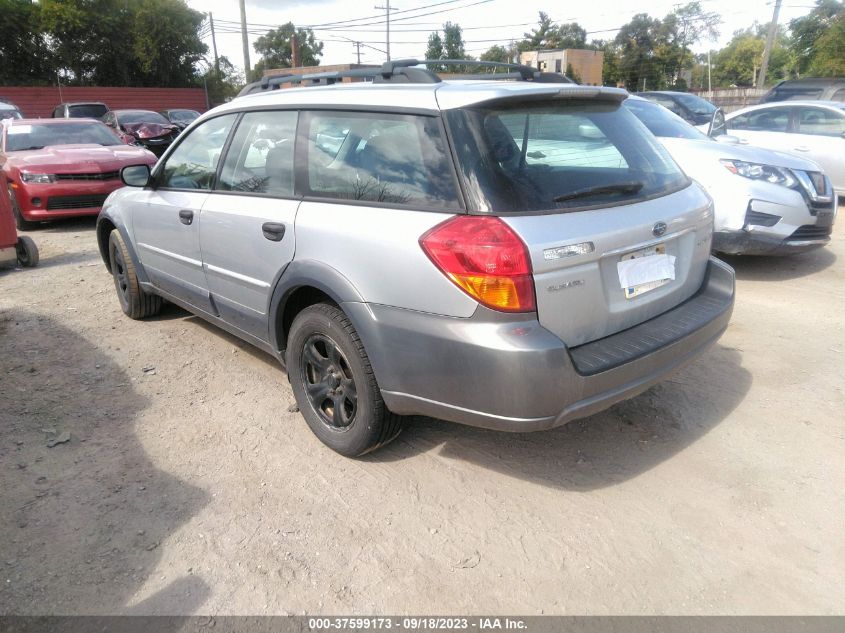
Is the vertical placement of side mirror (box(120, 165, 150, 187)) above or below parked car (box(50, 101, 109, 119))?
below

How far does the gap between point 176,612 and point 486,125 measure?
87.4 inches

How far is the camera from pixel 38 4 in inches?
1395

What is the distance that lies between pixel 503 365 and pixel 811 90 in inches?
506

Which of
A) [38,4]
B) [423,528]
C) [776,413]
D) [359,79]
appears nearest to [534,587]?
[423,528]

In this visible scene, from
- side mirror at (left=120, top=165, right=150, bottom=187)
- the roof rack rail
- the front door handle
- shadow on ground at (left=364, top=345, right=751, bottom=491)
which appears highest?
the roof rack rail

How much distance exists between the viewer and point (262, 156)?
356cm

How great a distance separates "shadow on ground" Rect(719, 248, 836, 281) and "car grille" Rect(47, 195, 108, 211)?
815 cm

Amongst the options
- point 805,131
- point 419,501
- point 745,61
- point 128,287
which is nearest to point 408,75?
Result: point 419,501

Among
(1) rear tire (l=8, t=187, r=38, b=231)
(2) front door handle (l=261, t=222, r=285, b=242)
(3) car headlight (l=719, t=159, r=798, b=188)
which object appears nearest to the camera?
(2) front door handle (l=261, t=222, r=285, b=242)

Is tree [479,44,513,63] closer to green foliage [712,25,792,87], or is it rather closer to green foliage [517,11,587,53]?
green foliage [517,11,587,53]

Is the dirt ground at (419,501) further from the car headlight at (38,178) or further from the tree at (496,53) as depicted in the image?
the tree at (496,53)

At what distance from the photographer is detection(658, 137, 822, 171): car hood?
6109 mm

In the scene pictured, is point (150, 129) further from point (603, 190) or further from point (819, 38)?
point (819, 38)

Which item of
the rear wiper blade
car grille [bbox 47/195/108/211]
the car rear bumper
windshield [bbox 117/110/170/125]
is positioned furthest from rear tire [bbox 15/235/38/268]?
windshield [bbox 117/110/170/125]
